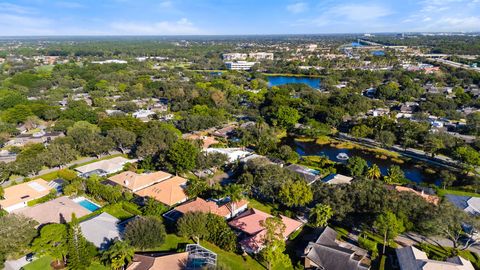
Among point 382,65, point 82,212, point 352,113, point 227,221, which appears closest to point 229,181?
point 227,221

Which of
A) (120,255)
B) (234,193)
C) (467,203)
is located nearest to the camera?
(120,255)

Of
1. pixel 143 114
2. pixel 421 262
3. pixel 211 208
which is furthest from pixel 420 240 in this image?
pixel 143 114

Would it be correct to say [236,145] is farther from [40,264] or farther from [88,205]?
[40,264]

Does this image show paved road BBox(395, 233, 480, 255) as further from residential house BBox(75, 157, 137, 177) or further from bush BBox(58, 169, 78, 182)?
bush BBox(58, 169, 78, 182)

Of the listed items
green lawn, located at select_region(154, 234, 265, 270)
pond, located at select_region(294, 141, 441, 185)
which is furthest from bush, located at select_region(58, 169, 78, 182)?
pond, located at select_region(294, 141, 441, 185)

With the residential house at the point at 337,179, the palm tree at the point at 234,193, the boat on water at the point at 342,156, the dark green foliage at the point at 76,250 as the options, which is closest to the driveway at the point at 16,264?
the dark green foliage at the point at 76,250

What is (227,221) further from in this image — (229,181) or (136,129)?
(136,129)
